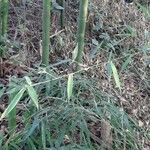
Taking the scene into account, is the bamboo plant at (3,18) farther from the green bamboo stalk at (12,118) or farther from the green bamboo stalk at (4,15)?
the green bamboo stalk at (12,118)

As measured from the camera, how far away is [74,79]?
1898 millimetres

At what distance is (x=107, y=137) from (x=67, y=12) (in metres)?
1.15

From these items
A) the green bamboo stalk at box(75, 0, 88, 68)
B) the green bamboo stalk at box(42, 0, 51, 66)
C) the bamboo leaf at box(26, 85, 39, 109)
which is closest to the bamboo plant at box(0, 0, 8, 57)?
the green bamboo stalk at box(42, 0, 51, 66)

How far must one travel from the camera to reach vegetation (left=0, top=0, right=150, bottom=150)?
163 centimetres

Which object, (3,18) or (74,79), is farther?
(3,18)

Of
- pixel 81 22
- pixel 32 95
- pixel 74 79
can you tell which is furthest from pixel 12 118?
pixel 81 22

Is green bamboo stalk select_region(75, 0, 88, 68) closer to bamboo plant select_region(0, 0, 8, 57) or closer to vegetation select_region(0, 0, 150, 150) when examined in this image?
vegetation select_region(0, 0, 150, 150)

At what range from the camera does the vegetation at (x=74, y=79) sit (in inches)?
64.0

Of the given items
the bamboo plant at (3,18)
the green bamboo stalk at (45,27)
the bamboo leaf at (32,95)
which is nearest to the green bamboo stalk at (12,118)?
the bamboo leaf at (32,95)

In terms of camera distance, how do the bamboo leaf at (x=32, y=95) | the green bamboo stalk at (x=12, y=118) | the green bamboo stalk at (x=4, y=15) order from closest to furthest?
the bamboo leaf at (x=32, y=95)
the green bamboo stalk at (x=12, y=118)
the green bamboo stalk at (x=4, y=15)

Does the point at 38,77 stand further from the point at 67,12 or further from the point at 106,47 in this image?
the point at 67,12

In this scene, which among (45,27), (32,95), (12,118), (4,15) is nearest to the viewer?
(32,95)

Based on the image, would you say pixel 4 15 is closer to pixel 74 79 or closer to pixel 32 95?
pixel 74 79

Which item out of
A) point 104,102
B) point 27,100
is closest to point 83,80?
point 104,102
